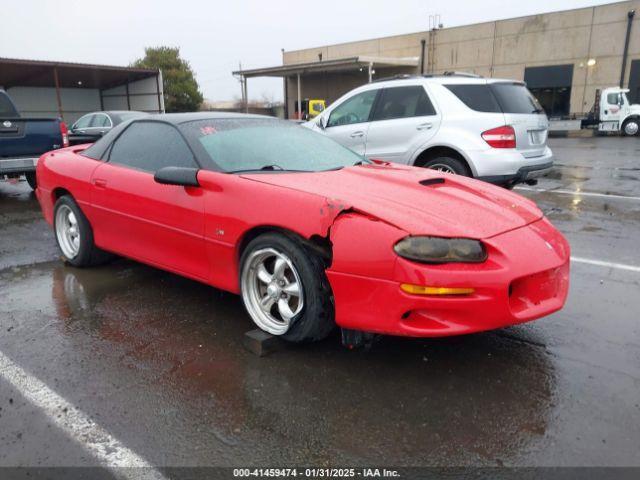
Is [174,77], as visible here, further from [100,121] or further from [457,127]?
[457,127]

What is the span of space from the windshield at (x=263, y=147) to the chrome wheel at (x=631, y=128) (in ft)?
77.5

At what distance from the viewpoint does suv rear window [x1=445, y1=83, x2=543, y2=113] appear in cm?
665

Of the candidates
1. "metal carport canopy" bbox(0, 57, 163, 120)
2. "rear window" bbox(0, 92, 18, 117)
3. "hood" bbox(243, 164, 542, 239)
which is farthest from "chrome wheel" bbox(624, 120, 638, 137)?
"rear window" bbox(0, 92, 18, 117)

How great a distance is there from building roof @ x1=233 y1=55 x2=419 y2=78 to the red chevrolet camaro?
25277 mm

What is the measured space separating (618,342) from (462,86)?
14.6ft

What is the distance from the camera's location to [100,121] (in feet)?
47.3

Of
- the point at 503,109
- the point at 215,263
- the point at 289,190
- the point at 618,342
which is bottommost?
the point at 618,342

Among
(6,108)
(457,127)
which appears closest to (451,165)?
(457,127)

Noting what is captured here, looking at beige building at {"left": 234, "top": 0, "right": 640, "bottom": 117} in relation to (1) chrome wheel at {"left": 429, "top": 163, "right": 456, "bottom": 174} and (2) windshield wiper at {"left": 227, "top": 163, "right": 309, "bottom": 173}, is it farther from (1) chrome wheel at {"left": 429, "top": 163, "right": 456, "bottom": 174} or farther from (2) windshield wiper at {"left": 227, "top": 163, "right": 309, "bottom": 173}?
(2) windshield wiper at {"left": 227, "top": 163, "right": 309, "bottom": 173}

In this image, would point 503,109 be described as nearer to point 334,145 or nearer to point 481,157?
point 481,157

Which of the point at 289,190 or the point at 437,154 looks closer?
the point at 289,190

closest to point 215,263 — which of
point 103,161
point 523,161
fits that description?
point 103,161

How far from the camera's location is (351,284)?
2.78 m

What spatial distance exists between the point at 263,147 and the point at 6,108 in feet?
24.5
